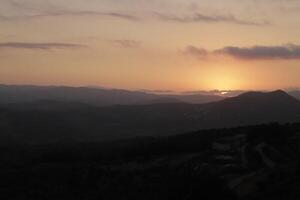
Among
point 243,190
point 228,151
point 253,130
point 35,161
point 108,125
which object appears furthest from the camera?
point 108,125

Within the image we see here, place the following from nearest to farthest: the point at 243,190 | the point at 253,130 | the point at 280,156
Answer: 1. the point at 243,190
2. the point at 280,156
3. the point at 253,130

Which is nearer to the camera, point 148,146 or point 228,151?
point 228,151

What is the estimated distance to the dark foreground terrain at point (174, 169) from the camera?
49.5m

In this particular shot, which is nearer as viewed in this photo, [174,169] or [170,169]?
[174,169]

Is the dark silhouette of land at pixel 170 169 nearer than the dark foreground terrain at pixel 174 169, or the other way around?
the dark foreground terrain at pixel 174 169

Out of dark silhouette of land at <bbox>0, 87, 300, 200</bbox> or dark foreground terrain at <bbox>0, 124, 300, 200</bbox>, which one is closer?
dark foreground terrain at <bbox>0, 124, 300, 200</bbox>

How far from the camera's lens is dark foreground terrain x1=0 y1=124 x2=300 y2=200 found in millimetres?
49531

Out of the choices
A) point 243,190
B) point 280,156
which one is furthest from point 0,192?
point 280,156

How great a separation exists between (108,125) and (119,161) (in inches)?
4892

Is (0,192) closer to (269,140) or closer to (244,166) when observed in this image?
(244,166)

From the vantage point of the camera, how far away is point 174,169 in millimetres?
64562

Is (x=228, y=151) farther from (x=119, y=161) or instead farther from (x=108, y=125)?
(x=108, y=125)

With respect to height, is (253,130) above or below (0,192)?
above

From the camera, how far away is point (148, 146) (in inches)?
3241
